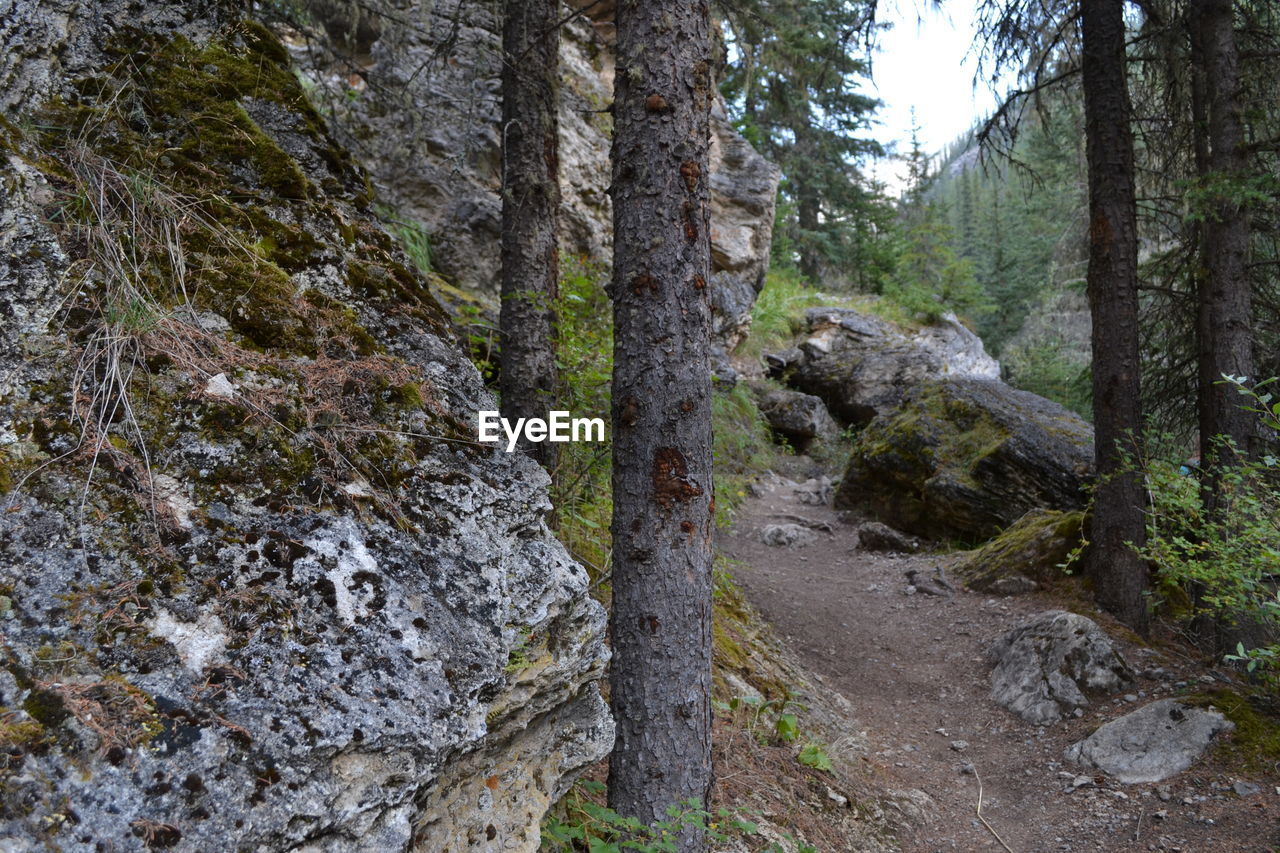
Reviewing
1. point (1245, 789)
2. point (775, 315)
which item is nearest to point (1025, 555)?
point (1245, 789)

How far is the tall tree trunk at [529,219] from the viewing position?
5047 mm

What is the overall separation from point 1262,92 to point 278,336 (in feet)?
27.5

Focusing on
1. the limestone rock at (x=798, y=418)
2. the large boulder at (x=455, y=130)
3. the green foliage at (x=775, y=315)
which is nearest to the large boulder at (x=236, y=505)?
the large boulder at (x=455, y=130)

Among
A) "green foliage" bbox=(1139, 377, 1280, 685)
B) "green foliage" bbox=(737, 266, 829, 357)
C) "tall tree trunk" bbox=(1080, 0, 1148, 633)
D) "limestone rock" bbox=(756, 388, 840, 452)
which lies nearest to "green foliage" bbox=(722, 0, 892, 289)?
"green foliage" bbox=(737, 266, 829, 357)

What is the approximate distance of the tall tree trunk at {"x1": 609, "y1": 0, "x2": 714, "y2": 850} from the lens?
3.10m

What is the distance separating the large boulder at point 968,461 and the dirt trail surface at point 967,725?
2.95 ft

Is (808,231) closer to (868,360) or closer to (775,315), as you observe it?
(775,315)

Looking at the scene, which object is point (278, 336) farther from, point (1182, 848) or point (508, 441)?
point (1182, 848)

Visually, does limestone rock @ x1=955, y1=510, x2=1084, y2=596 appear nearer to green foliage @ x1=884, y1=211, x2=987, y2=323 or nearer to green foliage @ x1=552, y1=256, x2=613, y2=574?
green foliage @ x1=552, y1=256, x2=613, y2=574

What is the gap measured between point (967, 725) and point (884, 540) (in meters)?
4.23

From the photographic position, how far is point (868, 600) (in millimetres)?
8203

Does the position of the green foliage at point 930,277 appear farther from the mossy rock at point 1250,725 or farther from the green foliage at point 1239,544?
the mossy rock at point 1250,725

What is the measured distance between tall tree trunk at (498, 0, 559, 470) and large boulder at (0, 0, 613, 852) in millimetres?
1836

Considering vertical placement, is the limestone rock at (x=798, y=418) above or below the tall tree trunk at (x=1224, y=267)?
below
